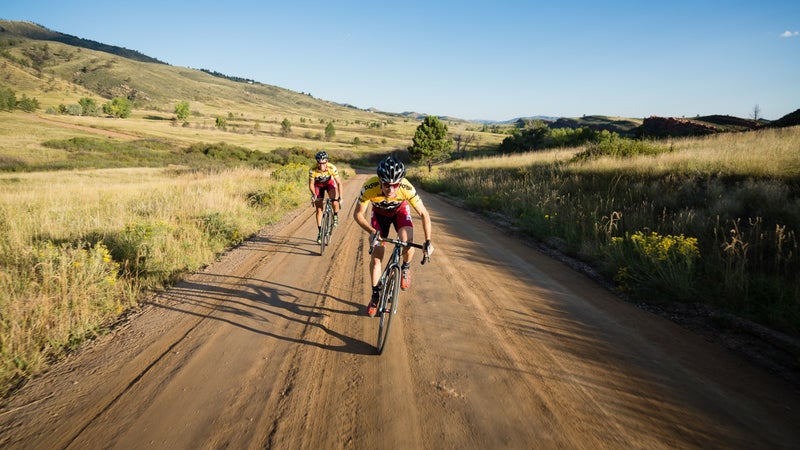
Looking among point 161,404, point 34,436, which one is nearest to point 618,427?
point 161,404

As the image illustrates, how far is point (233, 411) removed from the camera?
3.19 metres

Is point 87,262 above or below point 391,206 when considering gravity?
below

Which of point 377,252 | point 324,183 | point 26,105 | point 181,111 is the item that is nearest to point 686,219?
point 377,252

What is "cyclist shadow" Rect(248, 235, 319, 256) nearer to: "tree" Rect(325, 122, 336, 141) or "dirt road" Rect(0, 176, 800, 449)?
"dirt road" Rect(0, 176, 800, 449)

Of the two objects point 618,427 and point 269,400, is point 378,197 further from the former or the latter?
point 618,427

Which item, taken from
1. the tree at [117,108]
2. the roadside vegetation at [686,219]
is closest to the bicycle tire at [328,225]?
the roadside vegetation at [686,219]

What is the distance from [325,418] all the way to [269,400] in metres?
0.61

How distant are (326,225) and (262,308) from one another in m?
3.41

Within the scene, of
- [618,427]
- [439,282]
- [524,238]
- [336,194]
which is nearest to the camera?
[618,427]

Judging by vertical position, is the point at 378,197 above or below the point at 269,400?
above

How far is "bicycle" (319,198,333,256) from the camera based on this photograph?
8312mm

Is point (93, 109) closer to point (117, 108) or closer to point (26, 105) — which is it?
point (117, 108)

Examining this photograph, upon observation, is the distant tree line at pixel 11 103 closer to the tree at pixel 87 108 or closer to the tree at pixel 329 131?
the tree at pixel 87 108

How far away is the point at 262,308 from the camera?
5359 millimetres
